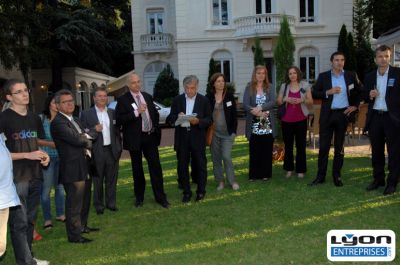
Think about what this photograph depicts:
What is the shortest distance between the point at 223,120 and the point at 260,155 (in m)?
1.09

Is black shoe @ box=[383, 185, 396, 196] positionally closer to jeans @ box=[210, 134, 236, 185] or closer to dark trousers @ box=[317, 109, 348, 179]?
dark trousers @ box=[317, 109, 348, 179]

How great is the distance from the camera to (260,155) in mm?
7949

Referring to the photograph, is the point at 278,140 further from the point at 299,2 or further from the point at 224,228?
the point at 299,2

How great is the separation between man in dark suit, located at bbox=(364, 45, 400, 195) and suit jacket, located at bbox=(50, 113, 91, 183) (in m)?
4.02

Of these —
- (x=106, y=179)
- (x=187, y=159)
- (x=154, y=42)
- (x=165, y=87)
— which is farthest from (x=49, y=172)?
(x=154, y=42)

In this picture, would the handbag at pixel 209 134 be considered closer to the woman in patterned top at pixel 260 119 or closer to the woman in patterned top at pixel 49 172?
the woman in patterned top at pixel 260 119

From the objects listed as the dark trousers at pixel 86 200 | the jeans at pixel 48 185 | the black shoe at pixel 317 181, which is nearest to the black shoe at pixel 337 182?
the black shoe at pixel 317 181

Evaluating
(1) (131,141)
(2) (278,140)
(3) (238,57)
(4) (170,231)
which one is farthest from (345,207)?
(3) (238,57)

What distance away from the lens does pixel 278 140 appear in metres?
10.4

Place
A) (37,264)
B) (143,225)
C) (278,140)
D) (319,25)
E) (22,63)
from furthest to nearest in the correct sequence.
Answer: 1. (319,25)
2. (22,63)
3. (278,140)
4. (143,225)
5. (37,264)

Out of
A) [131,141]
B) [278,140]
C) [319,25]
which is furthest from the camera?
[319,25]

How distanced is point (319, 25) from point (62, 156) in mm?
23471

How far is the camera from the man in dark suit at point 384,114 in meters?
6.51

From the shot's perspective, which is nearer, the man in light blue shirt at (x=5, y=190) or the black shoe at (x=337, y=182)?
the man in light blue shirt at (x=5, y=190)
